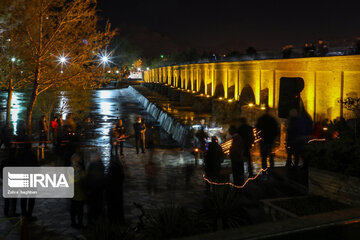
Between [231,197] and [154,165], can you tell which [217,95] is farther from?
[231,197]

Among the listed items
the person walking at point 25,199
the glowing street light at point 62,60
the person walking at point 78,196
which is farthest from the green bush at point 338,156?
the glowing street light at point 62,60

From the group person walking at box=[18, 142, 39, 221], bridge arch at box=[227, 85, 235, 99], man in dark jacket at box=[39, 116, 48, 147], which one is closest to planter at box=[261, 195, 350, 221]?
person walking at box=[18, 142, 39, 221]

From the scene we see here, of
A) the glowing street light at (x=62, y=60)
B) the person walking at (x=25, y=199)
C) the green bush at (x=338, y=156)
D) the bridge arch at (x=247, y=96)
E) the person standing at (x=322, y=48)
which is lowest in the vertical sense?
the person walking at (x=25, y=199)

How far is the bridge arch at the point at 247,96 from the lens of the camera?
26844mm

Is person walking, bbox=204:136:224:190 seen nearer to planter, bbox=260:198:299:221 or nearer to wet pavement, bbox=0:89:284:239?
wet pavement, bbox=0:89:284:239

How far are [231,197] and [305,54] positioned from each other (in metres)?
13.6

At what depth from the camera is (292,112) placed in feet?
31.7

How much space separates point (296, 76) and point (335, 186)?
13.6 meters

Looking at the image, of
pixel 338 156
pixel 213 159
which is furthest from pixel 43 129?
pixel 338 156

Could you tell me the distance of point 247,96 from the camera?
2747 centimetres

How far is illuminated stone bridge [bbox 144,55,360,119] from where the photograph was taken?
16.4m

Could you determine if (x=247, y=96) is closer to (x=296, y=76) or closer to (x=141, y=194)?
(x=296, y=76)

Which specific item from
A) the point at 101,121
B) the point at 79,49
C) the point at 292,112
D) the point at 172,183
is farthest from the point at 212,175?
the point at 101,121

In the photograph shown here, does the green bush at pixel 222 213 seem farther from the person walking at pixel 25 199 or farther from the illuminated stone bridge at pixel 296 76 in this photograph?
the illuminated stone bridge at pixel 296 76
